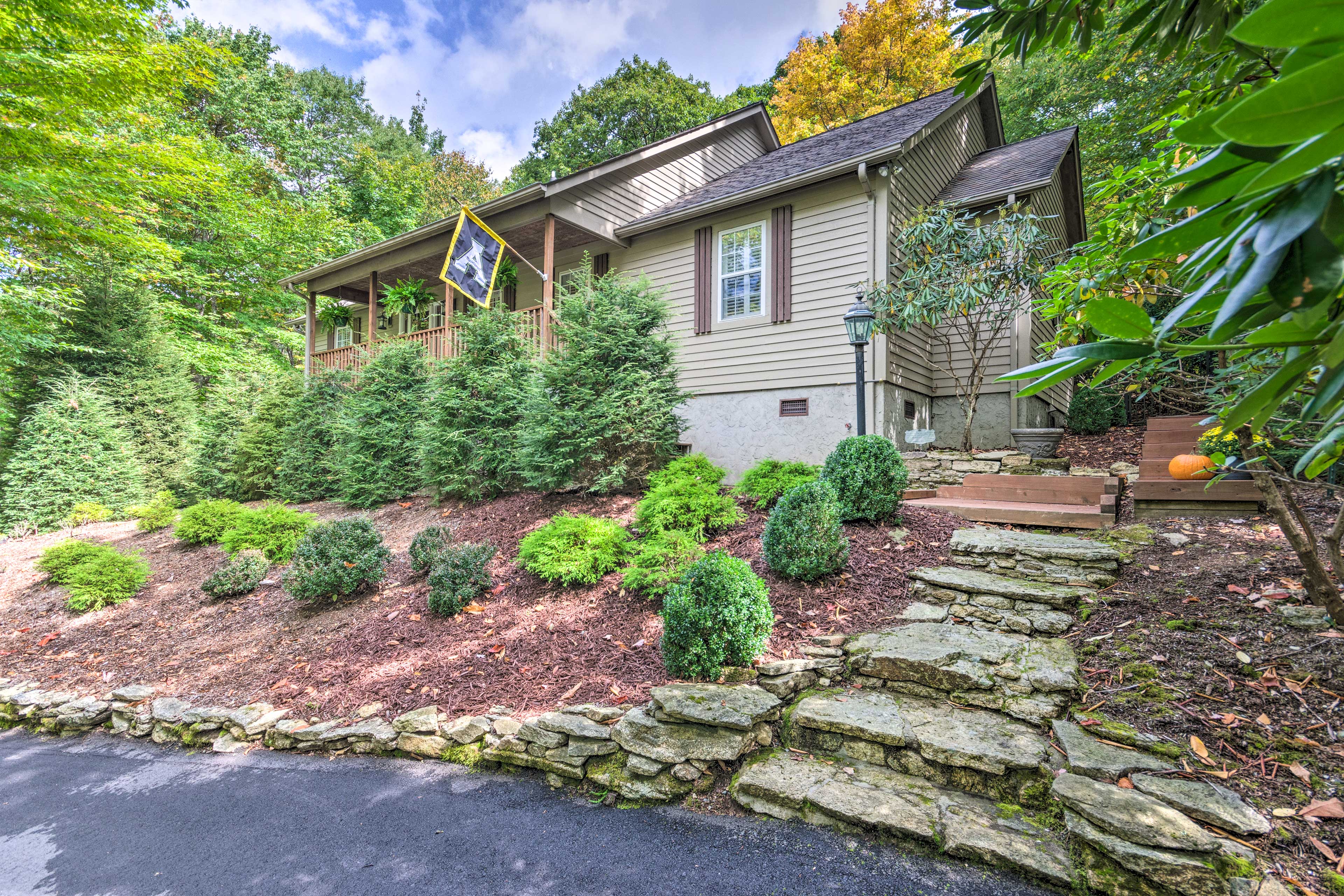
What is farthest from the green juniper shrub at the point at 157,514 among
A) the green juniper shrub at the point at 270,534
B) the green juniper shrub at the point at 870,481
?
the green juniper shrub at the point at 870,481

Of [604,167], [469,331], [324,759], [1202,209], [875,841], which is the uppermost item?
[604,167]

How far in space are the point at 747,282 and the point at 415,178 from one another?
20062 mm

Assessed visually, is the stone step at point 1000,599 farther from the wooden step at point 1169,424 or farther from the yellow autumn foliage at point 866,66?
the yellow autumn foliage at point 866,66

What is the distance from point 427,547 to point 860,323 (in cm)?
477

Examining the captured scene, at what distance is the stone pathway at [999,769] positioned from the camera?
2.01 meters

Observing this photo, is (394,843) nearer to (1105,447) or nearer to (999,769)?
(999,769)

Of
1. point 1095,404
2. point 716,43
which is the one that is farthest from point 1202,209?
point 716,43

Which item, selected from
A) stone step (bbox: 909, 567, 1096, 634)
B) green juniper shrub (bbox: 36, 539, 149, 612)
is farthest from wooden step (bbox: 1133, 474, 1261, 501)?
green juniper shrub (bbox: 36, 539, 149, 612)

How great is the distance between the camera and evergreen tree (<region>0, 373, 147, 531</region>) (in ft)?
32.5

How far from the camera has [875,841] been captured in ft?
7.66

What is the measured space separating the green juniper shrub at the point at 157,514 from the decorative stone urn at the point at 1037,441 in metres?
12.9

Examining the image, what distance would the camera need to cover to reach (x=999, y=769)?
2461 millimetres

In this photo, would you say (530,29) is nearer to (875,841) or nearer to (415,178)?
(415,178)

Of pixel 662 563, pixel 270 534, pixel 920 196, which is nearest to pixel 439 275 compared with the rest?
pixel 270 534
